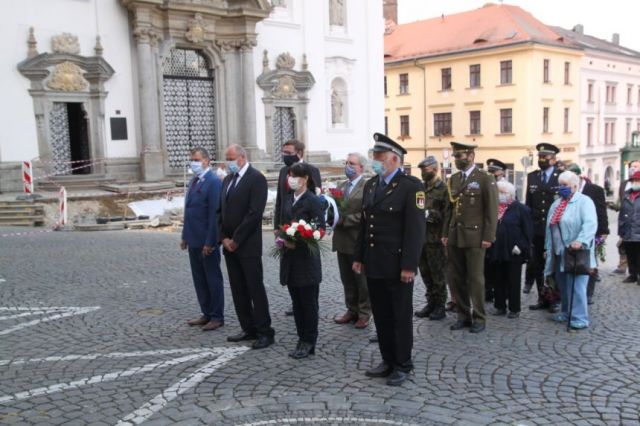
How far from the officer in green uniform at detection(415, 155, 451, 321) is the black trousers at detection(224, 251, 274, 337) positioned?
7.26 ft

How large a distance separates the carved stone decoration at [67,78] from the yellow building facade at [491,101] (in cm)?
3102

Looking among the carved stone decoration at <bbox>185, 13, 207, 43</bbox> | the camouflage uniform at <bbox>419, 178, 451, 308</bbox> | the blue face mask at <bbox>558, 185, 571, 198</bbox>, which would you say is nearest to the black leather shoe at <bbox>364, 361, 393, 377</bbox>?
the camouflage uniform at <bbox>419, 178, 451, 308</bbox>

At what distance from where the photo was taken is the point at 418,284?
9836 millimetres

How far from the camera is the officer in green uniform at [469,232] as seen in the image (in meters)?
6.96

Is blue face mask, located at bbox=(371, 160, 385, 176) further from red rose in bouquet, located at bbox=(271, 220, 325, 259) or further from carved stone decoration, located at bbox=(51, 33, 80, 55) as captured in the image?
carved stone decoration, located at bbox=(51, 33, 80, 55)

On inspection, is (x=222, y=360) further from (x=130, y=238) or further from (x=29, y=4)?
(x=29, y=4)

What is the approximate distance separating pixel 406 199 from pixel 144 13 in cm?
1919

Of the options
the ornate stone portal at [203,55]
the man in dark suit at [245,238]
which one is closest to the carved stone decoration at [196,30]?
the ornate stone portal at [203,55]

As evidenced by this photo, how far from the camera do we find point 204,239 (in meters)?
7.22

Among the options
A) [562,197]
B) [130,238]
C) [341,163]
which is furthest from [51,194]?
[562,197]

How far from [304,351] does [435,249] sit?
242 cm

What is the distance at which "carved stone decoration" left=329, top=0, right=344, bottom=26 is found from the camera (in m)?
28.5

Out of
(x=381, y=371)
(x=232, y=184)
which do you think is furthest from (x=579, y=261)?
(x=232, y=184)

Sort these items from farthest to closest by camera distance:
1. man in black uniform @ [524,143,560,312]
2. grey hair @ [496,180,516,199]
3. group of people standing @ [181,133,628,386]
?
man in black uniform @ [524,143,560,312] < grey hair @ [496,180,516,199] < group of people standing @ [181,133,628,386]
